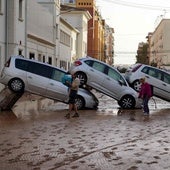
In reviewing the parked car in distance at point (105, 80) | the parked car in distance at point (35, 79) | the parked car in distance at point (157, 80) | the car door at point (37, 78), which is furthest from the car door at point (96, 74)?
the parked car in distance at point (157, 80)

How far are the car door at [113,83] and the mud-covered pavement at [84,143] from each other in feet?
Result: 16.1

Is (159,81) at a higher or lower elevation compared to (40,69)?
lower

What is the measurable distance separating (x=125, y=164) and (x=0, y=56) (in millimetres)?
23516

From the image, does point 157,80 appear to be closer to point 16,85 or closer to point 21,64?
point 21,64

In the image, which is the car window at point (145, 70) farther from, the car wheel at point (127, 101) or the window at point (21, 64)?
the window at point (21, 64)

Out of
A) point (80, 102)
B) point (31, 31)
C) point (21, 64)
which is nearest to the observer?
point (21, 64)

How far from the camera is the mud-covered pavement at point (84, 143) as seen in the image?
9.43m

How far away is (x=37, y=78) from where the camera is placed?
22.2 m

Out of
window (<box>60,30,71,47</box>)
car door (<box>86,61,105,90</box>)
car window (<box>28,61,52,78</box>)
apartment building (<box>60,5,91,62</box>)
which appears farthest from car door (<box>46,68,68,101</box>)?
apartment building (<box>60,5,91,62</box>)

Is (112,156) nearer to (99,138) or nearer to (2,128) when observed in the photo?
(99,138)

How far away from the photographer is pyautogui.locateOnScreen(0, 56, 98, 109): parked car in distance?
2200 cm

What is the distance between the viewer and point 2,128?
1524 cm

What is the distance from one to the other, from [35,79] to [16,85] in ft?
2.80

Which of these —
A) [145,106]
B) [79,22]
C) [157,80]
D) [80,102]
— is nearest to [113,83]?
[80,102]
